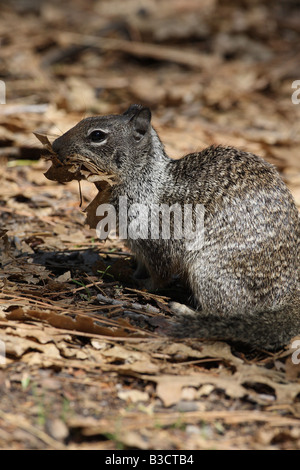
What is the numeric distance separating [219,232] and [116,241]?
1765mm

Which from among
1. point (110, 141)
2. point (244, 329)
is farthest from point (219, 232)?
point (110, 141)

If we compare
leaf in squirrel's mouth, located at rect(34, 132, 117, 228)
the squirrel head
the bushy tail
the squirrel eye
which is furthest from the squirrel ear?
the bushy tail

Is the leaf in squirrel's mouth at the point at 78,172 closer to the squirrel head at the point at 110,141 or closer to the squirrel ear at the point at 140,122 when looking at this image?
the squirrel head at the point at 110,141

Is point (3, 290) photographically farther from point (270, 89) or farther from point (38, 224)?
point (270, 89)

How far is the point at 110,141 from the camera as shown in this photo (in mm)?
4953

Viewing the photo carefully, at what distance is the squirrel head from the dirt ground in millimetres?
867

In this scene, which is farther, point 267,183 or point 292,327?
point 267,183

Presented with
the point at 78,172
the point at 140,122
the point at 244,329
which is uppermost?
the point at 140,122

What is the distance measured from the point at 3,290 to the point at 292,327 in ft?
7.39

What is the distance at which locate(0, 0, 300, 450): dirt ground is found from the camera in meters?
3.16

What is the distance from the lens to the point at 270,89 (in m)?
10.3

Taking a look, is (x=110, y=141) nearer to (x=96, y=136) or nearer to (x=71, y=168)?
(x=96, y=136)

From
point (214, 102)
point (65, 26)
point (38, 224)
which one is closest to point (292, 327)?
point (38, 224)
